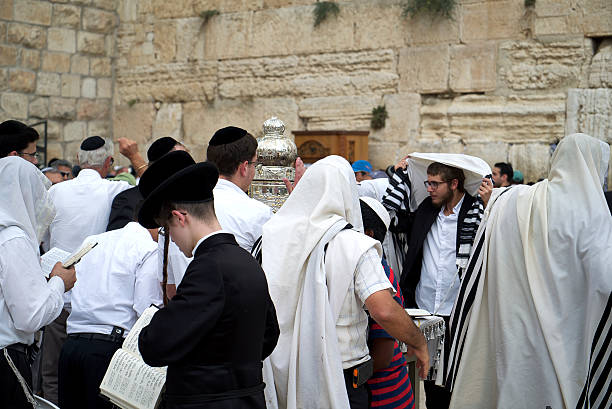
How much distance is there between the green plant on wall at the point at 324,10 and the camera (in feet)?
33.4

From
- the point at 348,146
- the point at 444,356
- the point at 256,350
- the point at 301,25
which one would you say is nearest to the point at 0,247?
the point at 256,350

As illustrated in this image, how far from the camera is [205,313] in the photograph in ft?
7.16

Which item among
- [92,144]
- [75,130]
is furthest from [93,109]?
[92,144]

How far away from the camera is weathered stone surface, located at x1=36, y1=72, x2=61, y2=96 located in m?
11.8

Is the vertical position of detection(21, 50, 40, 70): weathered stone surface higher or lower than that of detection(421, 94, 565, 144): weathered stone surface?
→ higher

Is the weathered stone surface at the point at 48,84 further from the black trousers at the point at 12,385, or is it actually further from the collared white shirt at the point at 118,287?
the black trousers at the point at 12,385

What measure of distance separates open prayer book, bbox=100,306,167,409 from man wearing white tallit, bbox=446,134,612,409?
1809 millimetres

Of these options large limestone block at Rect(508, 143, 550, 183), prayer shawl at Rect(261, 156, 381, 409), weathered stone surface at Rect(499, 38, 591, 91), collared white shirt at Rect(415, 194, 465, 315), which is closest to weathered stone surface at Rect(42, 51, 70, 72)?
weathered stone surface at Rect(499, 38, 591, 91)

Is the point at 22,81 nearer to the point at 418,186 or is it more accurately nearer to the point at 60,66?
the point at 60,66

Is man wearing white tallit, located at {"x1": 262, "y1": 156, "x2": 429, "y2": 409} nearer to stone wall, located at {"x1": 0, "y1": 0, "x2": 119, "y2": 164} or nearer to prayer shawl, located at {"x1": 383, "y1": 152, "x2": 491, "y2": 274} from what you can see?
prayer shawl, located at {"x1": 383, "y1": 152, "x2": 491, "y2": 274}

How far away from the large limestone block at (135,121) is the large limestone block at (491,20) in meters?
5.68

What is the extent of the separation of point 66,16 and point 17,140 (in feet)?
26.6

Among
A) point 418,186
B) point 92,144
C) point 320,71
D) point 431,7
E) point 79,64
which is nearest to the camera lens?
point 418,186

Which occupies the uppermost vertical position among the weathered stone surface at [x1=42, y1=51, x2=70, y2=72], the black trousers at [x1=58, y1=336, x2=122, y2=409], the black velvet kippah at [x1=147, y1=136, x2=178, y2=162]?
the weathered stone surface at [x1=42, y1=51, x2=70, y2=72]
